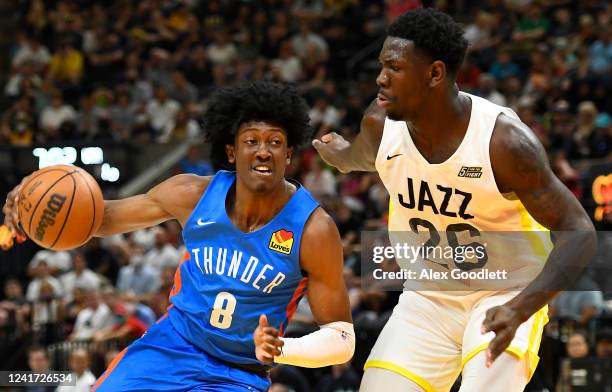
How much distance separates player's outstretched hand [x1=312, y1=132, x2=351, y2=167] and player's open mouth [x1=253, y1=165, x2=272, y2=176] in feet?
2.77

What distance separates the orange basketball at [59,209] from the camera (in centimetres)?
507

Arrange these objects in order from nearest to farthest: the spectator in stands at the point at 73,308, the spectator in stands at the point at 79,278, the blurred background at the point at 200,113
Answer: the blurred background at the point at 200,113, the spectator in stands at the point at 73,308, the spectator in stands at the point at 79,278

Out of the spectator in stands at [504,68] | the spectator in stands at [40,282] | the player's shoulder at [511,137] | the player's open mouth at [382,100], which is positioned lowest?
the spectator in stands at [40,282]

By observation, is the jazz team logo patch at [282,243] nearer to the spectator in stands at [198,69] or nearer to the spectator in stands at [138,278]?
the spectator in stands at [138,278]

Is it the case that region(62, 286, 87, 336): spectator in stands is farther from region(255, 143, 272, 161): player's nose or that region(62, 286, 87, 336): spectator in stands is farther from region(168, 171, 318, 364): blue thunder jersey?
region(255, 143, 272, 161): player's nose

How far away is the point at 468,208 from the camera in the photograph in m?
4.84

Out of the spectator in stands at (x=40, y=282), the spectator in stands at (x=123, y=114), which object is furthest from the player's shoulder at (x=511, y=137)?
the spectator in stands at (x=123, y=114)

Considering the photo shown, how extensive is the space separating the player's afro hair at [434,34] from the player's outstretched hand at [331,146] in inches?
35.6

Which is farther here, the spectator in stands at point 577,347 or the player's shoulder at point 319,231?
the spectator in stands at point 577,347

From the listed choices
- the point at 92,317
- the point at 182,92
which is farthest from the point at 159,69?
the point at 92,317

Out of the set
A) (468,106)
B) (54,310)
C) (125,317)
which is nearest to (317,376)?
(125,317)

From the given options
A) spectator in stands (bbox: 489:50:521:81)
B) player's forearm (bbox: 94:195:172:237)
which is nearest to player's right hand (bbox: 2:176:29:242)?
player's forearm (bbox: 94:195:172:237)

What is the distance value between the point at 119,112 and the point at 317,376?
7894mm

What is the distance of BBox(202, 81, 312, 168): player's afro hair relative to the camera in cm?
510
